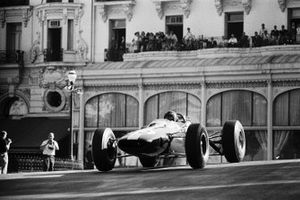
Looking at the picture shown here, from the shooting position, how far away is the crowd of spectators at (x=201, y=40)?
163 ft

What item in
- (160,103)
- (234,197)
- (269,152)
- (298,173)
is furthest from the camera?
(160,103)

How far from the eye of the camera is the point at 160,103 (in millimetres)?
50938

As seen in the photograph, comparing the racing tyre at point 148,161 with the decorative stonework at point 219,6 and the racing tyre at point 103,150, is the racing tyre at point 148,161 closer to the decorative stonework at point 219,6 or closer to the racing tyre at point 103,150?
the racing tyre at point 103,150

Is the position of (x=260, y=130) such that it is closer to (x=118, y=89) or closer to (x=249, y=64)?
(x=249, y=64)

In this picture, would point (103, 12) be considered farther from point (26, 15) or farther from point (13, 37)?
point (13, 37)

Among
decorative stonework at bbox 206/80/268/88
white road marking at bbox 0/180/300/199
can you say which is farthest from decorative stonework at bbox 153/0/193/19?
white road marking at bbox 0/180/300/199

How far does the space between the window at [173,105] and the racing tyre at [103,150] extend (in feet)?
73.1

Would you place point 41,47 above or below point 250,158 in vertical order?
above

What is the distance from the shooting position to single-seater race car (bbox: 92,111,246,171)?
26.2m

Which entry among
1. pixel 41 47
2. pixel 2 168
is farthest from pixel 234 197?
pixel 41 47

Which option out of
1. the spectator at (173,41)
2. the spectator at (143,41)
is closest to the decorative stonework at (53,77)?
the spectator at (143,41)

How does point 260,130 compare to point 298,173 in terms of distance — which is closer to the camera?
point 298,173

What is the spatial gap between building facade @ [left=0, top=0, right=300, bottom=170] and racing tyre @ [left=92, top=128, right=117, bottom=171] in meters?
15.8

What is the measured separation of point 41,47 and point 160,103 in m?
9.84
